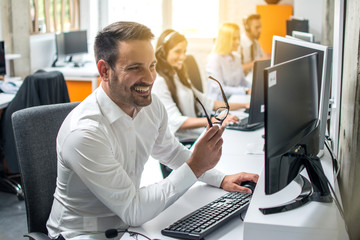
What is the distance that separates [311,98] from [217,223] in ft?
1.69

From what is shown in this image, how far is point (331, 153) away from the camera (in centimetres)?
186

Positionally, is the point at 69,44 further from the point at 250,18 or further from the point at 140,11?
the point at 250,18

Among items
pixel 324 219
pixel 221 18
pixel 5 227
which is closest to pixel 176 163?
pixel 324 219

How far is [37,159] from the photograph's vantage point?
1572 mm

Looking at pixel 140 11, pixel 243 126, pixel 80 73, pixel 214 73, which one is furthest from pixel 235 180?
pixel 140 11

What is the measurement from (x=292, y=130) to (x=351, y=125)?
298 millimetres

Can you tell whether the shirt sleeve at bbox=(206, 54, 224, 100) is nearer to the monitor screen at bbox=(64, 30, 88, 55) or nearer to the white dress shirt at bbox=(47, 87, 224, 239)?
the white dress shirt at bbox=(47, 87, 224, 239)

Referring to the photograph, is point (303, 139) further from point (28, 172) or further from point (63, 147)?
point (28, 172)

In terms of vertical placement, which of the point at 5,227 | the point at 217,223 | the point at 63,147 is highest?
the point at 63,147

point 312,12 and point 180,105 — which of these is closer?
point 180,105

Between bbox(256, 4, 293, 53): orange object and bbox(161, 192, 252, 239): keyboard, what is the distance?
5.07 meters

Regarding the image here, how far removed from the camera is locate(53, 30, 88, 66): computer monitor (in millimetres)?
5516

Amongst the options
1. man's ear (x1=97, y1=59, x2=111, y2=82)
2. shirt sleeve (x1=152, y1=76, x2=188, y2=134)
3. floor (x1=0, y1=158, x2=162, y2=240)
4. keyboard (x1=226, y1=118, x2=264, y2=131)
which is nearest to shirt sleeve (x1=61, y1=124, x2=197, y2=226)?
man's ear (x1=97, y1=59, x2=111, y2=82)

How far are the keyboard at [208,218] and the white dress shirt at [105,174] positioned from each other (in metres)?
0.09
